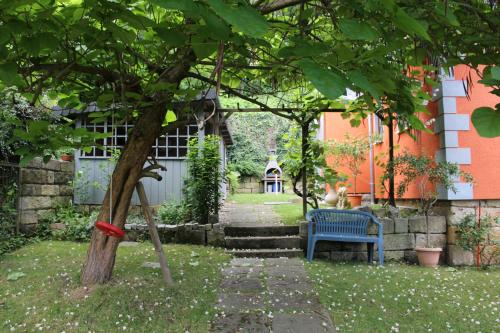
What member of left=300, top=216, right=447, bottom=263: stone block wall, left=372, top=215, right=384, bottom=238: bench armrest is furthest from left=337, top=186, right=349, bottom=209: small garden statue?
left=372, top=215, right=384, bottom=238: bench armrest

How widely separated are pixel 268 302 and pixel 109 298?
1.63 meters

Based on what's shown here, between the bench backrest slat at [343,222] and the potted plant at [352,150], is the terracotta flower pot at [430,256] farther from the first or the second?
the potted plant at [352,150]

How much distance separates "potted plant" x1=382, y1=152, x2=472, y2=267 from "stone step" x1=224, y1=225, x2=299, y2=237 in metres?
1.94

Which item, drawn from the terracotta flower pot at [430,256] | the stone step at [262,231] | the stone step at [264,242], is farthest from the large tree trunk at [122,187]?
the terracotta flower pot at [430,256]

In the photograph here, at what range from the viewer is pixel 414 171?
6266 mm

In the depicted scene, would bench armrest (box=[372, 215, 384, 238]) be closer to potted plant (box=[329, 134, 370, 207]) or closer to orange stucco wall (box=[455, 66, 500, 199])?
orange stucco wall (box=[455, 66, 500, 199])

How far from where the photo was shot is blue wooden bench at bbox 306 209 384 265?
613 cm

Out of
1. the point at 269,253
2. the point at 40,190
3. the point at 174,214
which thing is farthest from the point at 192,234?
the point at 40,190

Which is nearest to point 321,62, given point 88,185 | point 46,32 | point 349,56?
point 349,56

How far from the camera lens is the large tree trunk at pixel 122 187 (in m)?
4.36

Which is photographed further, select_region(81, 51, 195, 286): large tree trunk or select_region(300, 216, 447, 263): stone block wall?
select_region(300, 216, 447, 263): stone block wall

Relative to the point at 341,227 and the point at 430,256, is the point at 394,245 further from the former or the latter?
the point at 341,227

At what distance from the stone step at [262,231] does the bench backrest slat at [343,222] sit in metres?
0.77

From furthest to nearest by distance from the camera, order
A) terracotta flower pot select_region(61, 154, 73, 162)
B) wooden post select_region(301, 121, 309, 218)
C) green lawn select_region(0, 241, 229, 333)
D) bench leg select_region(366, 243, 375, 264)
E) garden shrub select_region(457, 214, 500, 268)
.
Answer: terracotta flower pot select_region(61, 154, 73, 162), wooden post select_region(301, 121, 309, 218), bench leg select_region(366, 243, 375, 264), garden shrub select_region(457, 214, 500, 268), green lawn select_region(0, 241, 229, 333)
